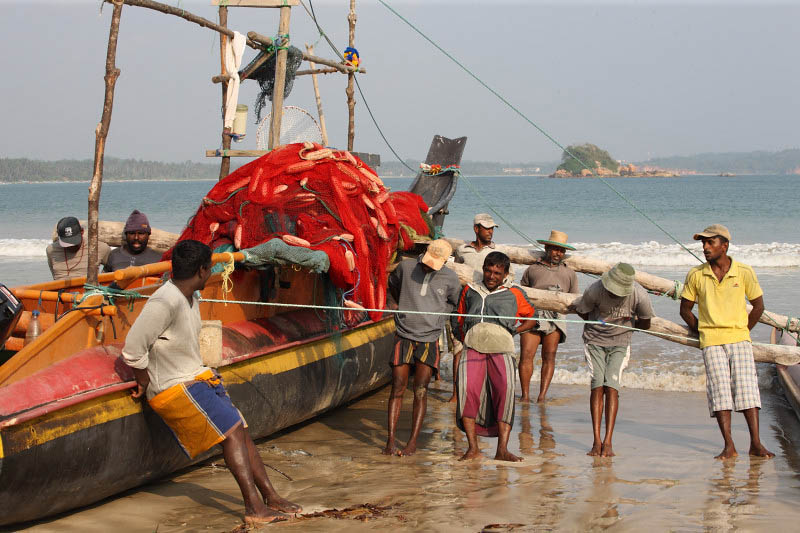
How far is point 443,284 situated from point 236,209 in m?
1.76

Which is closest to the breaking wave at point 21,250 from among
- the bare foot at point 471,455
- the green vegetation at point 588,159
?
the bare foot at point 471,455

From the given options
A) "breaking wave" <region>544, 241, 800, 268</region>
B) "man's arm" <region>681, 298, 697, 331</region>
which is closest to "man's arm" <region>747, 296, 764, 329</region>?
"man's arm" <region>681, 298, 697, 331</region>

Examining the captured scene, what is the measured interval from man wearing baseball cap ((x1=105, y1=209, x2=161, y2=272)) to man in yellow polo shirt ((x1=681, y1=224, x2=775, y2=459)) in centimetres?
488

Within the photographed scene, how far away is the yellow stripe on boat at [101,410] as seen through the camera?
14.5ft

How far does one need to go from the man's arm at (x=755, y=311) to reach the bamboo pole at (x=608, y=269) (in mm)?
532

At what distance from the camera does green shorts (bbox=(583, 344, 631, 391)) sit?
6340 mm

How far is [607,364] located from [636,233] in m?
29.9

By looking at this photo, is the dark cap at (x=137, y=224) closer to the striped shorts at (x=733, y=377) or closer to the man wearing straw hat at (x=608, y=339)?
the man wearing straw hat at (x=608, y=339)

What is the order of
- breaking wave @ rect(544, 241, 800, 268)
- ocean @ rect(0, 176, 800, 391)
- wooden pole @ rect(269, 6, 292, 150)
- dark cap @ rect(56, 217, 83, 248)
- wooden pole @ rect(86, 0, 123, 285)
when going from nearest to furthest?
1. wooden pole @ rect(86, 0, 123, 285)
2. dark cap @ rect(56, 217, 83, 248)
3. wooden pole @ rect(269, 6, 292, 150)
4. ocean @ rect(0, 176, 800, 391)
5. breaking wave @ rect(544, 241, 800, 268)

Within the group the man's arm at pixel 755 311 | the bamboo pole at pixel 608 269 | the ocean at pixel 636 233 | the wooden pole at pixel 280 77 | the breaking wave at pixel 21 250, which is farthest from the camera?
the breaking wave at pixel 21 250

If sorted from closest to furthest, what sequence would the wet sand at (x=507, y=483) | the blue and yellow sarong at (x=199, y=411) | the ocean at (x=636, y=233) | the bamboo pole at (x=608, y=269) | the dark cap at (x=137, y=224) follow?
the blue and yellow sarong at (x=199, y=411) < the wet sand at (x=507, y=483) < the bamboo pole at (x=608, y=269) < the dark cap at (x=137, y=224) < the ocean at (x=636, y=233)

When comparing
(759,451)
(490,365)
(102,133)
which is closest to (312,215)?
(102,133)

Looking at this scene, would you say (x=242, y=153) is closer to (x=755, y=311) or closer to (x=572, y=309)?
(x=572, y=309)

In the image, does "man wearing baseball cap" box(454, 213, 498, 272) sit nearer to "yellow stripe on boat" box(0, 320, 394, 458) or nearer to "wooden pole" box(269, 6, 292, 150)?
"yellow stripe on boat" box(0, 320, 394, 458)
